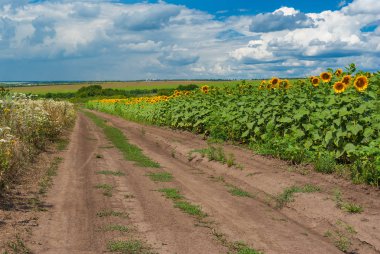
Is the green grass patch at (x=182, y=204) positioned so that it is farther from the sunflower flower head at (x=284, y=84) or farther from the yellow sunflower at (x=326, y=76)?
the sunflower flower head at (x=284, y=84)

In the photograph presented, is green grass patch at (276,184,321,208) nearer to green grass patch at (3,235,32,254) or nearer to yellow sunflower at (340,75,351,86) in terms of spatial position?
yellow sunflower at (340,75,351,86)

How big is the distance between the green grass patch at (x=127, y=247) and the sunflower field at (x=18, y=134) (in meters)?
3.54

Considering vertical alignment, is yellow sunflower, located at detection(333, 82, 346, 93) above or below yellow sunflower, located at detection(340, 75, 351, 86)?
below

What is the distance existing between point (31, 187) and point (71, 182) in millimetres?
976

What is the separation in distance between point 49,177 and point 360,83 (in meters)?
7.39

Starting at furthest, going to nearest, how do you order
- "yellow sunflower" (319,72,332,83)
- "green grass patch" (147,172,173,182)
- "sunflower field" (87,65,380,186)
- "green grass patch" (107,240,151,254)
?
1. "yellow sunflower" (319,72,332,83)
2. "green grass patch" (147,172,173,182)
3. "sunflower field" (87,65,380,186)
4. "green grass patch" (107,240,151,254)

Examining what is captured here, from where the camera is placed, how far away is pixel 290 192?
29.4ft

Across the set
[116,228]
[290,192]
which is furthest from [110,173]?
[116,228]

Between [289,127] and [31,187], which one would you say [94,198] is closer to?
[31,187]

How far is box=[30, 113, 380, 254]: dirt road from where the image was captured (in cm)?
618

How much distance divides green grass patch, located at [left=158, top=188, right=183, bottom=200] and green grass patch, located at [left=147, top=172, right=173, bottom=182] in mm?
1213

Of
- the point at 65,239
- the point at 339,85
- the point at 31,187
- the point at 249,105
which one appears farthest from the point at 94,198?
the point at 249,105

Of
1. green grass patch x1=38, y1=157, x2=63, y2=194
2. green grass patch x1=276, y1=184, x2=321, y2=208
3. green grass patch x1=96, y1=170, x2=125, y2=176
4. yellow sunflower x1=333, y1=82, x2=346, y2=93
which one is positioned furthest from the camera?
green grass patch x1=96, y1=170, x2=125, y2=176

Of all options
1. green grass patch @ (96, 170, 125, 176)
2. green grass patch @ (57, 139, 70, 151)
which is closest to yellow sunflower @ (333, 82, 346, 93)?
green grass patch @ (96, 170, 125, 176)
